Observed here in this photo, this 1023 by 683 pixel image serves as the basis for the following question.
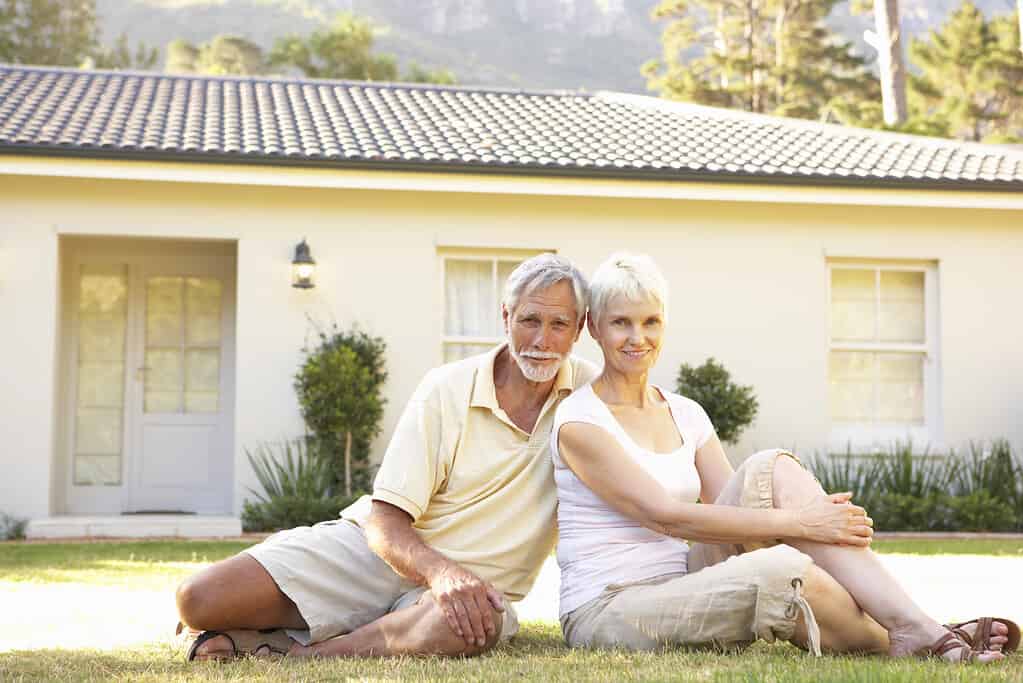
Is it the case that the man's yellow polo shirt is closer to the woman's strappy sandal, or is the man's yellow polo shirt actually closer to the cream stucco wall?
the woman's strappy sandal

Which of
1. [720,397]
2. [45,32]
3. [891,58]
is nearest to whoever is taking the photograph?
[720,397]

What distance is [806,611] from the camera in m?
3.72

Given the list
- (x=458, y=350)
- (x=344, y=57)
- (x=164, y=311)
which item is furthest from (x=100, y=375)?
(x=344, y=57)

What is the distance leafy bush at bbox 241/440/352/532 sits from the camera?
9797 millimetres

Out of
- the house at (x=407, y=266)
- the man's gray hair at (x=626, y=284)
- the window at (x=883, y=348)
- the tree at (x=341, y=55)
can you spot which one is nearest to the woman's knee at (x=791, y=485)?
the man's gray hair at (x=626, y=284)

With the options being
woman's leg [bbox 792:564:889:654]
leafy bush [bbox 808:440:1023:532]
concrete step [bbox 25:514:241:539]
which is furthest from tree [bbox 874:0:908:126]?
woman's leg [bbox 792:564:889:654]

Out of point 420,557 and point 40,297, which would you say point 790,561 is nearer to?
point 420,557

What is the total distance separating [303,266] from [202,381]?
2062mm

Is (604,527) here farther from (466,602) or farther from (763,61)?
(763,61)

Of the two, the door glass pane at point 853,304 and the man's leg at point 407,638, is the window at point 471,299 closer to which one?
the door glass pane at point 853,304

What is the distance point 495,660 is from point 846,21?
87.8 meters

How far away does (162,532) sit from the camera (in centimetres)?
974

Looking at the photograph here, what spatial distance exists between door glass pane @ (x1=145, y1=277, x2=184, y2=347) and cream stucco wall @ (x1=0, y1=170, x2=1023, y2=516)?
1.44 m

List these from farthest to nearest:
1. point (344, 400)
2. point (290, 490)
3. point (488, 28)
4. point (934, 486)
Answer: point (488, 28)
point (934, 486)
point (344, 400)
point (290, 490)
